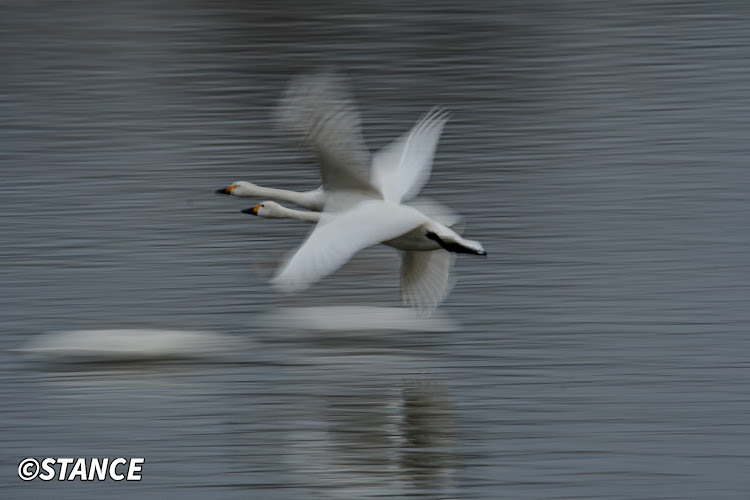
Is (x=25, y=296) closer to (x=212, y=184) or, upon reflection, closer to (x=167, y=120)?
(x=212, y=184)

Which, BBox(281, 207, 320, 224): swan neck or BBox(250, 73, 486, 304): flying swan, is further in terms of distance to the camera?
BBox(281, 207, 320, 224): swan neck

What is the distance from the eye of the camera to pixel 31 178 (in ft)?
45.2

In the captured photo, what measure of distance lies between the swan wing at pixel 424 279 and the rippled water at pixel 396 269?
0.33m

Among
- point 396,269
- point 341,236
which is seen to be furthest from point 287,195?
point 396,269

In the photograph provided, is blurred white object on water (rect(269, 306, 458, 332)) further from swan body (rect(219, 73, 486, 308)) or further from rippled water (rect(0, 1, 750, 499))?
swan body (rect(219, 73, 486, 308))

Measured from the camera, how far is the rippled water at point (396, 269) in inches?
328

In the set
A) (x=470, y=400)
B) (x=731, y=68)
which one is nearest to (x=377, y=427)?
(x=470, y=400)

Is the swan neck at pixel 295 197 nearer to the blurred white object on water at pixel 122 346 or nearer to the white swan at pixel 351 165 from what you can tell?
the white swan at pixel 351 165

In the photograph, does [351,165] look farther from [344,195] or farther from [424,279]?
[424,279]

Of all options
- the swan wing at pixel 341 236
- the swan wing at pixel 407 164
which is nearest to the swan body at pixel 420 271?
the swan wing at pixel 407 164

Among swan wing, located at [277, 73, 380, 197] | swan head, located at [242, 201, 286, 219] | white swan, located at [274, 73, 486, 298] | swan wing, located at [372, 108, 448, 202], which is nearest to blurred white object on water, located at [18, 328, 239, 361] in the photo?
swan head, located at [242, 201, 286, 219]

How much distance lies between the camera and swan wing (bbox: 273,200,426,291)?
8000 mm

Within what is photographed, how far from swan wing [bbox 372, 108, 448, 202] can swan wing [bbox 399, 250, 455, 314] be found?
37cm

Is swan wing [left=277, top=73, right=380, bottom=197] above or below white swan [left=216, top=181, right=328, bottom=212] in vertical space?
below
